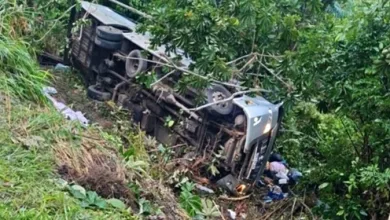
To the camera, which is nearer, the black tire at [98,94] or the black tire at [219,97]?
the black tire at [219,97]

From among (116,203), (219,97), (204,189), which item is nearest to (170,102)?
(219,97)

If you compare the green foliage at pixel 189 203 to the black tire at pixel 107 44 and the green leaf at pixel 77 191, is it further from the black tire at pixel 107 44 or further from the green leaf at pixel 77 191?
the black tire at pixel 107 44

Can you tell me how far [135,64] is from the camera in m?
6.71

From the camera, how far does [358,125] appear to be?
4.84 meters

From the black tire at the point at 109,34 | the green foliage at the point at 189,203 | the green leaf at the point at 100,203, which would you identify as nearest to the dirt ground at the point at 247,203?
the green foliage at the point at 189,203

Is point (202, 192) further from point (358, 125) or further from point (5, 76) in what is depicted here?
point (5, 76)

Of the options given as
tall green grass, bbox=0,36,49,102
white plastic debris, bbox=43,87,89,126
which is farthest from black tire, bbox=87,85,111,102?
tall green grass, bbox=0,36,49,102

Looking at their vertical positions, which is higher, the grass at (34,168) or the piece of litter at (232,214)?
the grass at (34,168)

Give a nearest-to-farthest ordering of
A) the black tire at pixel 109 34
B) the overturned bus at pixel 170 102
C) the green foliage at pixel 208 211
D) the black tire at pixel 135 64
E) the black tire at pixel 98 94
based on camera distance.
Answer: the green foliage at pixel 208 211 → the overturned bus at pixel 170 102 → the black tire at pixel 135 64 → the black tire at pixel 109 34 → the black tire at pixel 98 94

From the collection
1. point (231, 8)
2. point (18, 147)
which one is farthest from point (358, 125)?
point (18, 147)

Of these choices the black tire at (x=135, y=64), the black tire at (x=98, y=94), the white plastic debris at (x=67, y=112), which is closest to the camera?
the white plastic debris at (x=67, y=112)

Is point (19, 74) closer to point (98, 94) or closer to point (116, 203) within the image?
point (116, 203)

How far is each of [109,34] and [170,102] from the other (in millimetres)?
1239

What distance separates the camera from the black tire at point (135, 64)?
650 cm
